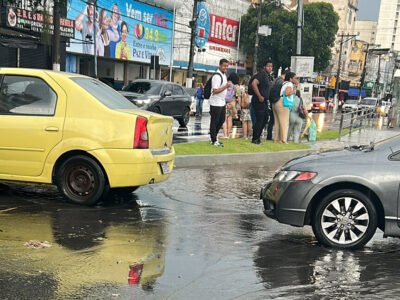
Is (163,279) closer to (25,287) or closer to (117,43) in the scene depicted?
(25,287)

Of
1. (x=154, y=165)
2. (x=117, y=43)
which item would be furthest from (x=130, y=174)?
(x=117, y=43)

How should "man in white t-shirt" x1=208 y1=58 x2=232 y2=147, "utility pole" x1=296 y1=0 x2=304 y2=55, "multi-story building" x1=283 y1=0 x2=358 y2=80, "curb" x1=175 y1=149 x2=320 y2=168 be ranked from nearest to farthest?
"curb" x1=175 y1=149 x2=320 y2=168 → "man in white t-shirt" x1=208 y1=58 x2=232 y2=147 → "utility pole" x1=296 y1=0 x2=304 y2=55 → "multi-story building" x1=283 y1=0 x2=358 y2=80

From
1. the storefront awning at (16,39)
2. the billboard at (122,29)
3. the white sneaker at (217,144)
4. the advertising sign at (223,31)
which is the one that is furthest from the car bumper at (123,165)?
the advertising sign at (223,31)

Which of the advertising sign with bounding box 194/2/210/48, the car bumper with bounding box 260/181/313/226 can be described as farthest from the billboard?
the car bumper with bounding box 260/181/313/226

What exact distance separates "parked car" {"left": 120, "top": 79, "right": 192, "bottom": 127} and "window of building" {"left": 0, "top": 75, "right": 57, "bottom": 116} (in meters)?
9.93

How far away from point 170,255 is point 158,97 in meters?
13.1

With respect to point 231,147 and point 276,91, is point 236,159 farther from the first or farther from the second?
point 276,91

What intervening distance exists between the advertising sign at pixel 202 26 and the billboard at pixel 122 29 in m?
4.63

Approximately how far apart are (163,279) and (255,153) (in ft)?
26.0

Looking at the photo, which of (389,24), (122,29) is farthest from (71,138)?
(389,24)

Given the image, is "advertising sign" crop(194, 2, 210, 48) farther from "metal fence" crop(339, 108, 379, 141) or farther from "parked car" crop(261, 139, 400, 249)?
"parked car" crop(261, 139, 400, 249)

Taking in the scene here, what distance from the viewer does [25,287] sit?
12.7ft

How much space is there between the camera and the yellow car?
251 inches

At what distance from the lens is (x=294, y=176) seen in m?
5.48
